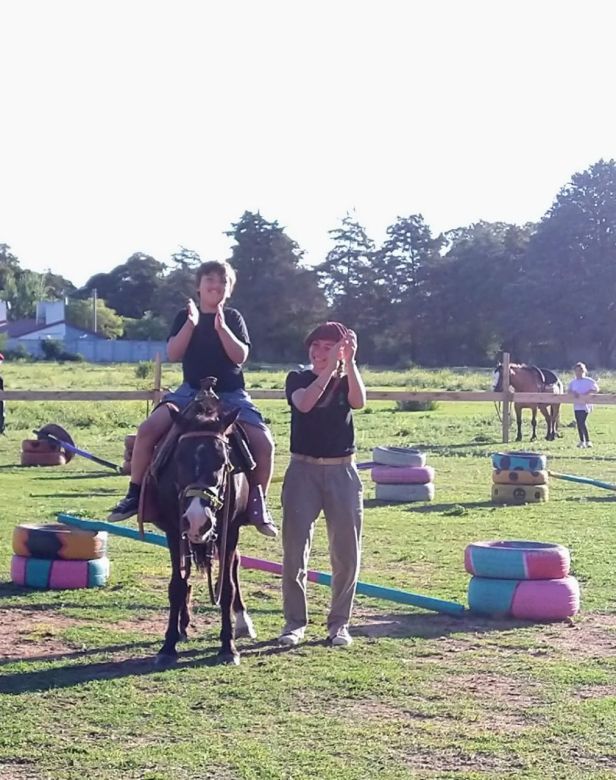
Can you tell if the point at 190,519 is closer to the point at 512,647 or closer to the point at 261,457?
the point at 261,457

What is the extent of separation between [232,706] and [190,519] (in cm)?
107

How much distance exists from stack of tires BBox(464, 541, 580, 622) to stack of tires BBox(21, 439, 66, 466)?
1306 centimetres

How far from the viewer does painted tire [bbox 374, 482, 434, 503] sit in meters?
16.2

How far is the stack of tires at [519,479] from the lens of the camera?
16062mm

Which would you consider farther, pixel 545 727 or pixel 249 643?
pixel 249 643

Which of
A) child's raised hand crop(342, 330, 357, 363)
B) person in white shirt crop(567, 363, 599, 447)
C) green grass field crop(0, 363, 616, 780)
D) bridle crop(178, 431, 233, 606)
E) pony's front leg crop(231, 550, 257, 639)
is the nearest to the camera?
green grass field crop(0, 363, 616, 780)

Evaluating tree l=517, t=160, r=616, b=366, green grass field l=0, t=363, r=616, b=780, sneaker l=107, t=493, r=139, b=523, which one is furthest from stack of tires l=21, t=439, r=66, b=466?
tree l=517, t=160, r=616, b=366

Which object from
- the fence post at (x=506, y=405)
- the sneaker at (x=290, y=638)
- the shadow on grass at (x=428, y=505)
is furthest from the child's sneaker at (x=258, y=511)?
the fence post at (x=506, y=405)

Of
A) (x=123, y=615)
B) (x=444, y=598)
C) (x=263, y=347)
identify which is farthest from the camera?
(x=263, y=347)

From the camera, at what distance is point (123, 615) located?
8.79 metres

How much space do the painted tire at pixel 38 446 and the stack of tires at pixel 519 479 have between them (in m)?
8.22

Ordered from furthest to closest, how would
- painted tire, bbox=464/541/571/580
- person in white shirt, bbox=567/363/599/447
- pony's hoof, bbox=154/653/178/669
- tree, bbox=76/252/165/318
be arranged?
tree, bbox=76/252/165/318
person in white shirt, bbox=567/363/599/447
painted tire, bbox=464/541/571/580
pony's hoof, bbox=154/653/178/669

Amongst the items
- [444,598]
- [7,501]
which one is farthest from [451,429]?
[444,598]

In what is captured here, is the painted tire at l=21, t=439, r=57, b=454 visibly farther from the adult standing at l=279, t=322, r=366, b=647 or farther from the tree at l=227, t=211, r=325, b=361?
the tree at l=227, t=211, r=325, b=361
